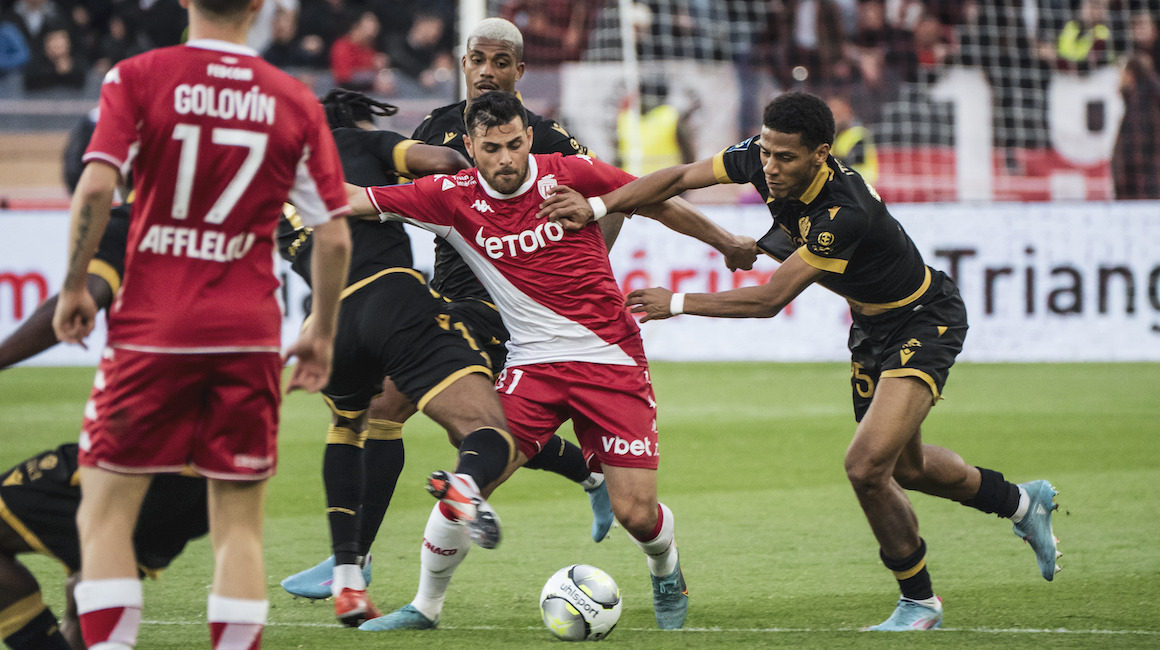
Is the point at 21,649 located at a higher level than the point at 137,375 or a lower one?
lower

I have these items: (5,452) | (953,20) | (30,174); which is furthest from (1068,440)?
(30,174)

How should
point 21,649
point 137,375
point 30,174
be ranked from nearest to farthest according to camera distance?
1. point 137,375
2. point 21,649
3. point 30,174

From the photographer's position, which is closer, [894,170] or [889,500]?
[889,500]

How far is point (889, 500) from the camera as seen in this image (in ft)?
15.8

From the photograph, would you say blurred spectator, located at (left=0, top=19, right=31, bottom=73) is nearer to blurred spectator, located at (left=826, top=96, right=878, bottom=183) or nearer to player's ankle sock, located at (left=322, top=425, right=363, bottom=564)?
blurred spectator, located at (left=826, top=96, right=878, bottom=183)

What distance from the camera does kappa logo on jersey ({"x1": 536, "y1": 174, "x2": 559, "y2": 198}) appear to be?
484 centimetres

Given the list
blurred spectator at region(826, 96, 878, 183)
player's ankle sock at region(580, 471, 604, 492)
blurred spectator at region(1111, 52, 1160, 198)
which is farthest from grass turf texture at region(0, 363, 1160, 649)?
blurred spectator at region(826, 96, 878, 183)

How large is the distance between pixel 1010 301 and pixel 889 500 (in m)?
8.21

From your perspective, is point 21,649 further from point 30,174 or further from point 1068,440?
point 30,174

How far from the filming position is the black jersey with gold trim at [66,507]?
3451mm

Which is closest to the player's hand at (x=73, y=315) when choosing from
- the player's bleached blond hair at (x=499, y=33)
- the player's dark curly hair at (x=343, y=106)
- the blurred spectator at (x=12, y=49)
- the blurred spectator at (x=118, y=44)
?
the player's dark curly hair at (x=343, y=106)

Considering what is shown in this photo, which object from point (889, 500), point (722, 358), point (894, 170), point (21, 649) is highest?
point (21, 649)

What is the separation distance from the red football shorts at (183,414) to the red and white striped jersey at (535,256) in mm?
1617

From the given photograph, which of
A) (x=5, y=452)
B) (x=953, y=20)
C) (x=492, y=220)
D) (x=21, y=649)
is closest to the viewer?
(x=21, y=649)
